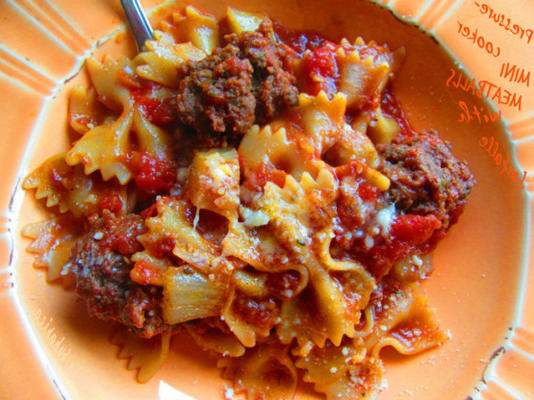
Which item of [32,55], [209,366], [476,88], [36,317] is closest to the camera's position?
[36,317]

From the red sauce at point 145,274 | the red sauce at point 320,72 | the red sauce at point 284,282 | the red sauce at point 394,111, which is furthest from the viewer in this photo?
the red sauce at point 394,111

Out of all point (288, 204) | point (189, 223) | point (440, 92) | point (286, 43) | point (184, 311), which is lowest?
point (184, 311)

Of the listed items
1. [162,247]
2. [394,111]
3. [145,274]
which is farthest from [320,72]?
[145,274]

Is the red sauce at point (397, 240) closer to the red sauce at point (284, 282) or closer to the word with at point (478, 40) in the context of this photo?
the red sauce at point (284, 282)

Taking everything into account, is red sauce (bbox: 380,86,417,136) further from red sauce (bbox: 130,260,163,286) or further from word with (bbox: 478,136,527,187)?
red sauce (bbox: 130,260,163,286)

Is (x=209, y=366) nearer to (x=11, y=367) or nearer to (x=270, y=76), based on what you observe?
(x=11, y=367)

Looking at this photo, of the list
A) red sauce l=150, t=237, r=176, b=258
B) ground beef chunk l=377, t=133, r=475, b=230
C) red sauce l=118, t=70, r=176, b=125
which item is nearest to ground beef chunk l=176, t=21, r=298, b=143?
red sauce l=118, t=70, r=176, b=125

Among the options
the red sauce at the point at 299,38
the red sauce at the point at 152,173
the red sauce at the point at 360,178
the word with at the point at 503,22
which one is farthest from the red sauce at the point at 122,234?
the word with at the point at 503,22

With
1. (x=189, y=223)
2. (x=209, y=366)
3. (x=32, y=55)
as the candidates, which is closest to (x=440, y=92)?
(x=189, y=223)
